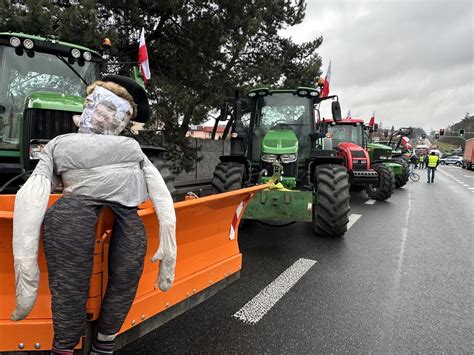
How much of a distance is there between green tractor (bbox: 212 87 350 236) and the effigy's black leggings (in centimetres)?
338

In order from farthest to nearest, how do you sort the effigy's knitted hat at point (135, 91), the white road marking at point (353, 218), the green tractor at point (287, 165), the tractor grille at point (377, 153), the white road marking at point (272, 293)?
the tractor grille at point (377, 153) < the white road marking at point (353, 218) < the green tractor at point (287, 165) < the white road marking at point (272, 293) < the effigy's knitted hat at point (135, 91)

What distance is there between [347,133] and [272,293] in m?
9.69

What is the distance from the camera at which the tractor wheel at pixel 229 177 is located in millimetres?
6008

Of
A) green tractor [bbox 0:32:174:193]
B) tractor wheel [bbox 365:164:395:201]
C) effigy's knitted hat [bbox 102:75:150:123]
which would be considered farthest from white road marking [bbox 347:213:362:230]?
effigy's knitted hat [bbox 102:75:150:123]

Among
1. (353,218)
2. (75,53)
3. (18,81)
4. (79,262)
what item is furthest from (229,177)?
(79,262)

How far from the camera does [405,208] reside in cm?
1027

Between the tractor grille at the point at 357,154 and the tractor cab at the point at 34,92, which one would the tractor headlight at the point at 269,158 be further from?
the tractor grille at the point at 357,154

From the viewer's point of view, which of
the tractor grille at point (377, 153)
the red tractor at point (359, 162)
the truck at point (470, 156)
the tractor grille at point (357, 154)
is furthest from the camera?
the truck at point (470, 156)

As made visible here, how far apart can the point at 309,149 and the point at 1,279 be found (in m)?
5.72

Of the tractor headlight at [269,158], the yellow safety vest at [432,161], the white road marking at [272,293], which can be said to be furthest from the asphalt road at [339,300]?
the yellow safety vest at [432,161]

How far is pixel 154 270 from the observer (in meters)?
2.52

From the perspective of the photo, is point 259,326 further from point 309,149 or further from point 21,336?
point 309,149

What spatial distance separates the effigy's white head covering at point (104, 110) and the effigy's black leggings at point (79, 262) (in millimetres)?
431

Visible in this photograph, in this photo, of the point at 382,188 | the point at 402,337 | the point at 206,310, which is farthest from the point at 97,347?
the point at 382,188
